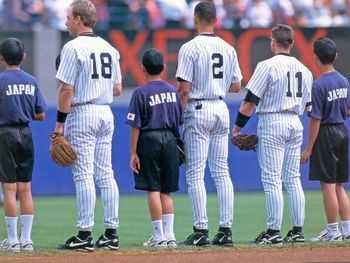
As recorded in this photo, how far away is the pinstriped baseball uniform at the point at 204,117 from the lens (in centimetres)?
1015

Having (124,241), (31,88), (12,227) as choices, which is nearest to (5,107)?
(31,88)

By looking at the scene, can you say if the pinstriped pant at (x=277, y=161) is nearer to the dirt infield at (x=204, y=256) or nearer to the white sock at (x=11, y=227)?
the dirt infield at (x=204, y=256)

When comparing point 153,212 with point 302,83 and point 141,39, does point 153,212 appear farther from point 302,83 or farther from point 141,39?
point 141,39

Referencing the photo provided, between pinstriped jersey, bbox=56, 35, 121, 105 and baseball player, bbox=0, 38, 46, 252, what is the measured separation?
0.48 metres

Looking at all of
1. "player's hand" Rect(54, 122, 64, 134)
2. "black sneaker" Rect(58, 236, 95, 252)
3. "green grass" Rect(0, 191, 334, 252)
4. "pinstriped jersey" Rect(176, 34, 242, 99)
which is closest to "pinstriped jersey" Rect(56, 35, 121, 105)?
"player's hand" Rect(54, 122, 64, 134)

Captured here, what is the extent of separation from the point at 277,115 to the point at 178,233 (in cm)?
250

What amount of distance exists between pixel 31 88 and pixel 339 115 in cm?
321

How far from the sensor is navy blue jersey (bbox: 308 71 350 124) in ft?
35.3

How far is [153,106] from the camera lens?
998 cm

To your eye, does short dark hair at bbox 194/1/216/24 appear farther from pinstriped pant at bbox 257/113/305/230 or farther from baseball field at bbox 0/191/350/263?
baseball field at bbox 0/191/350/263

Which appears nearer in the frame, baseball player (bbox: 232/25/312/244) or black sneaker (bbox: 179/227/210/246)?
black sneaker (bbox: 179/227/210/246)

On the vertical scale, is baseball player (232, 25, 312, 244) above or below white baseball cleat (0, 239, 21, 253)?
above

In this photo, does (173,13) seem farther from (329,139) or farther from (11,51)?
(11,51)

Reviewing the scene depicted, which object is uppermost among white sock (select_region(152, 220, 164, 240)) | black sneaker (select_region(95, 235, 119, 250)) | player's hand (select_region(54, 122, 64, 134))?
player's hand (select_region(54, 122, 64, 134))
